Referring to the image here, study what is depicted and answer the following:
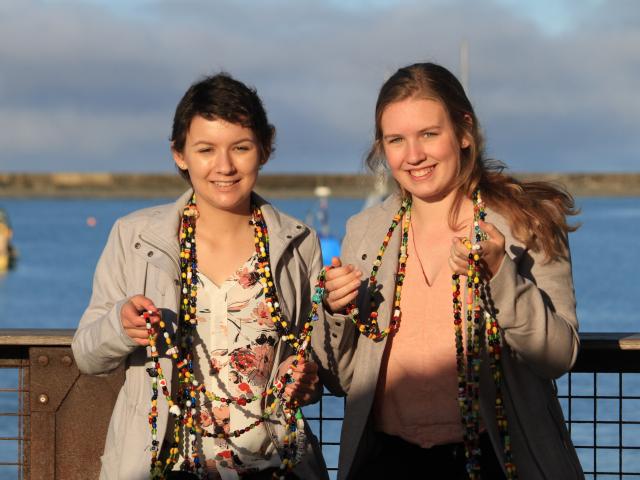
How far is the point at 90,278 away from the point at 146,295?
116 ft

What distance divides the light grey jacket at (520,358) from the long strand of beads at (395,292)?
0.06 feet

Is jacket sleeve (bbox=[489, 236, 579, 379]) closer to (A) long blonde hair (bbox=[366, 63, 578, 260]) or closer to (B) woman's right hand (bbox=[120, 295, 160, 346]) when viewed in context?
(A) long blonde hair (bbox=[366, 63, 578, 260])

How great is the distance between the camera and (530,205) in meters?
3.54

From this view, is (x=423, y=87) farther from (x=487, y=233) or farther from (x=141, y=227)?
(x=141, y=227)

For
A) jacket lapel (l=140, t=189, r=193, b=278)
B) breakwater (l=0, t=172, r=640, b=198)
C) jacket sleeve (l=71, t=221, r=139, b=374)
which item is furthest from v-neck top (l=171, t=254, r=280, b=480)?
breakwater (l=0, t=172, r=640, b=198)

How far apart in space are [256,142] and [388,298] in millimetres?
655

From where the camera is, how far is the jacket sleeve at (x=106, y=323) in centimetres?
343

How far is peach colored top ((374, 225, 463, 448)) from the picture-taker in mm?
3414

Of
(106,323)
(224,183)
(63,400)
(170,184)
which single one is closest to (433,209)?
(224,183)

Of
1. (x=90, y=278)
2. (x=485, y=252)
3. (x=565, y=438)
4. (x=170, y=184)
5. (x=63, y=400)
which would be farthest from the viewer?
(x=170, y=184)

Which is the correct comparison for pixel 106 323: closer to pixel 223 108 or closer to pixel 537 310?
pixel 223 108

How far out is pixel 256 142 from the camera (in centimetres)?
364

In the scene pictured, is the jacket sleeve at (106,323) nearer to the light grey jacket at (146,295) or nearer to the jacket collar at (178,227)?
the light grey jacket at (146,295)

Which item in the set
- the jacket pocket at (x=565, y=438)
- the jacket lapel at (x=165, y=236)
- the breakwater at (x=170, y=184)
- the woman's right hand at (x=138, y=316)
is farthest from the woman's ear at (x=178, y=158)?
the breakwater at (x=170, y=184)
